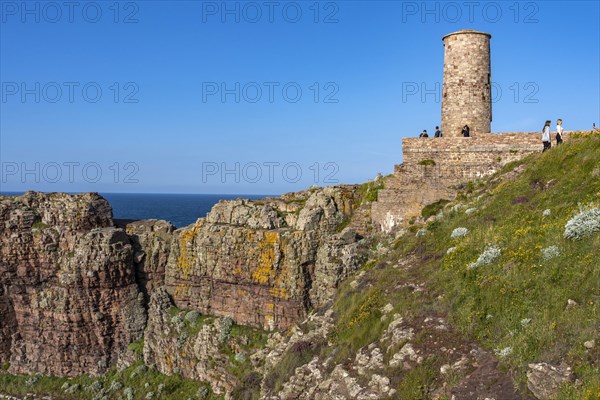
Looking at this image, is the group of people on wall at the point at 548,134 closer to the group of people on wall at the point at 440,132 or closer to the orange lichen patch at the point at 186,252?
the group of people on wall at the point at 440,132

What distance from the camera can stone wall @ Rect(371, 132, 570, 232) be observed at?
34.0m

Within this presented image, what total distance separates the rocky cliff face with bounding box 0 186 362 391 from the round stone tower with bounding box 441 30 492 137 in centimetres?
1091

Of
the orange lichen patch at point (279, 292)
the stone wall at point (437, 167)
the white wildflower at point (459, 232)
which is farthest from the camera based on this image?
the orange lichen patch at point (279, 292)

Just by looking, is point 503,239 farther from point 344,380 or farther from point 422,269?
point 344,380

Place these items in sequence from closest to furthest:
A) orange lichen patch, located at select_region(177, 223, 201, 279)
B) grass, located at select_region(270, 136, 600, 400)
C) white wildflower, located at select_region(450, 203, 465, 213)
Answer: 1. grass, located at select_region(270, 136, 600, 400)
2. white wildflower, located at select_region(450, 203, 465, 213)
3. orange lichen patch, located at select_region(177, 223, 201, 279)

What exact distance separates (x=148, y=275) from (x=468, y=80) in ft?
109

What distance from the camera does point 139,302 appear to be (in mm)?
46031

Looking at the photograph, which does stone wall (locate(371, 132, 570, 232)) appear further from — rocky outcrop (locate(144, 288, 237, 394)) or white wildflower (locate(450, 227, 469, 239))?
rocky outcrop (locate(144, 288, 237, 394))

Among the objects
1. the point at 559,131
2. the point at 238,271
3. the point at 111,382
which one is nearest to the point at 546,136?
the point at 559,131

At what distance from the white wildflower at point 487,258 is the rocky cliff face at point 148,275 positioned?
56.5 feet

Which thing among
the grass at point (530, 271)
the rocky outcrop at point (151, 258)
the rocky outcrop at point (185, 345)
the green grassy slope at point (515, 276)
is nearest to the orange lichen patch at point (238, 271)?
the rocky outcrop at point (185, 345)

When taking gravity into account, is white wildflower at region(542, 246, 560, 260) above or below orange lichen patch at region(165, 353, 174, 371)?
above

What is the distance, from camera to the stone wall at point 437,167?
112 ft

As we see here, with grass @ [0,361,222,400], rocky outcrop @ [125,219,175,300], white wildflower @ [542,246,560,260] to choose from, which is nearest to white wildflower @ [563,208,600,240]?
white wildflower @ [542,246,560,260]
